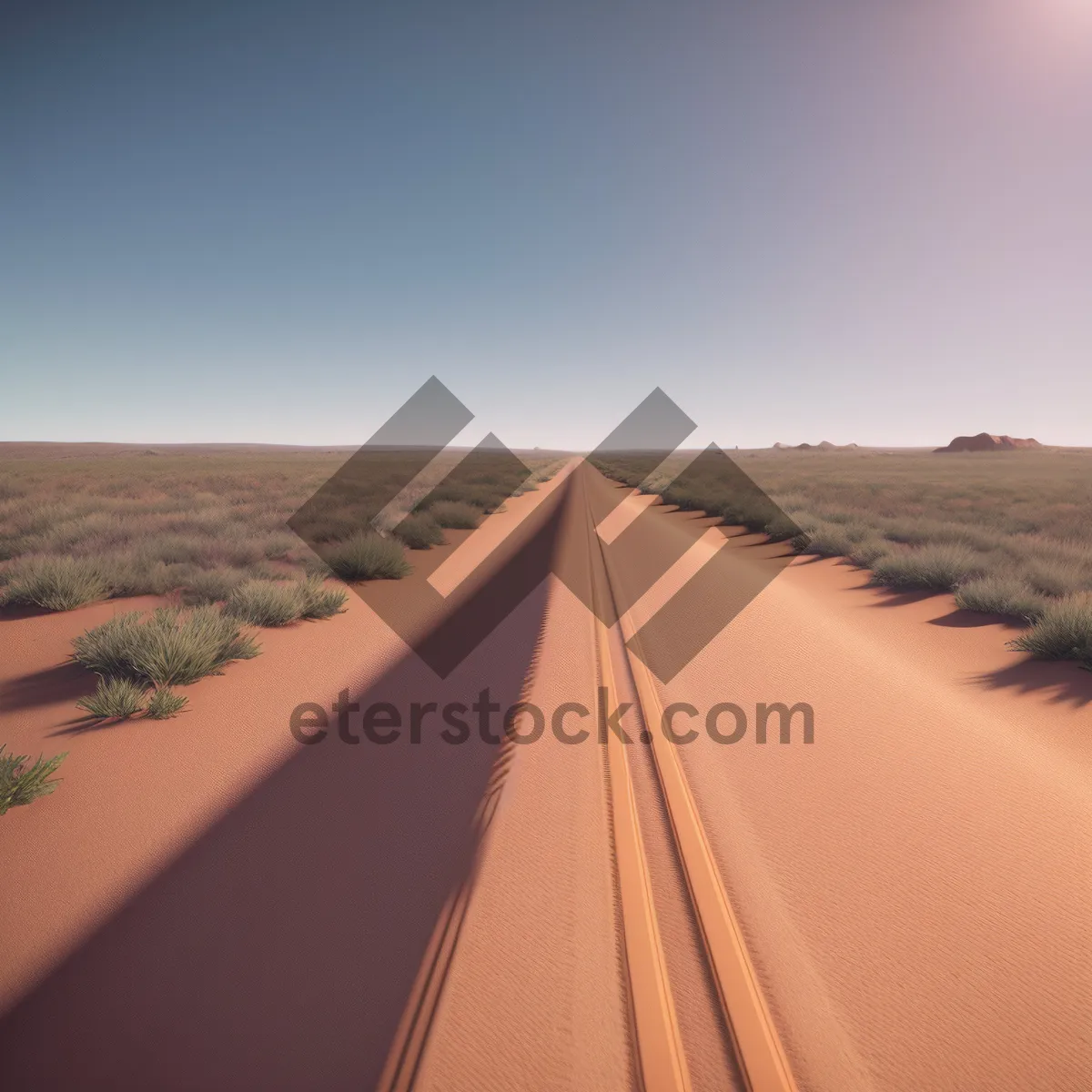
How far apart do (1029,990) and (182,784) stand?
466 cm

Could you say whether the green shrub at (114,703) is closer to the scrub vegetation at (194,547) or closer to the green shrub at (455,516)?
the scrub vegetation at (194,547)

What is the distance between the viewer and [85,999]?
6.70 ft

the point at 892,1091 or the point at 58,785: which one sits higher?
the point at 58,785

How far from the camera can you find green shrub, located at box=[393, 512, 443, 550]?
12945mm

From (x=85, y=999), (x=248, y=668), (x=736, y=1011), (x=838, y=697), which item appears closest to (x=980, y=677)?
(x=838, y=697)

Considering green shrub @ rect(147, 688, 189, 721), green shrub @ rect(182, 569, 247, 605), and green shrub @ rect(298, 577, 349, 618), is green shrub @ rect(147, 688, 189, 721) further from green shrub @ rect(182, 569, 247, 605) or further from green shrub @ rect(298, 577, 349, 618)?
green shrub @ rect(182, 569, 247, 605)

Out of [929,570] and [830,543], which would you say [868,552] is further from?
[929,570]

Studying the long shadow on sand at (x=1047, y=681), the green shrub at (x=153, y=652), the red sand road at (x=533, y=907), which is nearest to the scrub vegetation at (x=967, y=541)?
the long shadow on sand at (x=1047, y=681)

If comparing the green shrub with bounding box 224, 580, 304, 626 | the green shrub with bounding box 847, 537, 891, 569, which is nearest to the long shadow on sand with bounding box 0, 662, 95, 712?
the green shrub with bounding box 224, 580, 304, 626

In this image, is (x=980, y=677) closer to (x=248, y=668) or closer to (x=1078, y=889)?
(x=1078, y=889)

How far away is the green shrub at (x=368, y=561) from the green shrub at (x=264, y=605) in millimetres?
2206

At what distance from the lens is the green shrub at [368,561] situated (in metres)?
9.34

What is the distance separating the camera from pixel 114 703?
4.13 meters

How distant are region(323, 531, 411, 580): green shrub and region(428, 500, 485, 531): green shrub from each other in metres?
6.11
